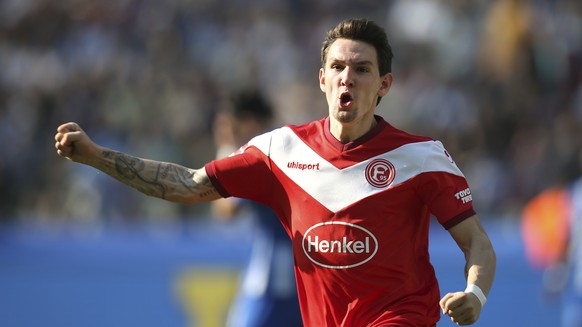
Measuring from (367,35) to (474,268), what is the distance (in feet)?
4.24

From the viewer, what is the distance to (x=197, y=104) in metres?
15.1

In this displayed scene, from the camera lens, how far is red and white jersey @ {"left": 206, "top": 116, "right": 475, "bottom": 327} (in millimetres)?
5227

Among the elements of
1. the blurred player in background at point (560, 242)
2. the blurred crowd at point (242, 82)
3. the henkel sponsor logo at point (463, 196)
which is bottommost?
the henkel sponsor logo at point (463, 196)

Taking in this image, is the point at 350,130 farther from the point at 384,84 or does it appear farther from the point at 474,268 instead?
the point at 474,268

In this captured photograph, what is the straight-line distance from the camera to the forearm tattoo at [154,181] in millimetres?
5605

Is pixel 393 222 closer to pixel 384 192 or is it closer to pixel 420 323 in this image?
pixel 384 192

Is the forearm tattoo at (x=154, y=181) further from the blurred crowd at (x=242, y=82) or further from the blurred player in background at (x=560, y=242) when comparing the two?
the blurred crowd at (x=242, y=82)

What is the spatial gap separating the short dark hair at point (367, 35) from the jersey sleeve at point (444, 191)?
544 mm

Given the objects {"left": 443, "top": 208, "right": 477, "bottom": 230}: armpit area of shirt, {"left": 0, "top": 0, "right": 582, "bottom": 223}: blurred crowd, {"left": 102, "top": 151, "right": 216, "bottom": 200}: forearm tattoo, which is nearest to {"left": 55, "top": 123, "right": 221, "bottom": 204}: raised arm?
{"left": 102, "top": 151, "right": 216, "bottom": 200}: forearm tattoo

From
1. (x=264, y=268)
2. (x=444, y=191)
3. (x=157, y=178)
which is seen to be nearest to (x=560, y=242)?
(x=264, y=268)

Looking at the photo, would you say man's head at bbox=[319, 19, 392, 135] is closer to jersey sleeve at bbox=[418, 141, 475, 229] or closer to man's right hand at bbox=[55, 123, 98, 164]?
jersey sleeve at bbox=[418, 141, 475, 229]

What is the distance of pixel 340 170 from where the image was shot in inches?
212

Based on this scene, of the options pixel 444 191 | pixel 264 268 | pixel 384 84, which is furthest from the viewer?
pixel 264 268

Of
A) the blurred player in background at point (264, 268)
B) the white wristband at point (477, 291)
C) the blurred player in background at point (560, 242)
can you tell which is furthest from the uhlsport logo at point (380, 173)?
the blurred player in background at point (560, 242)
